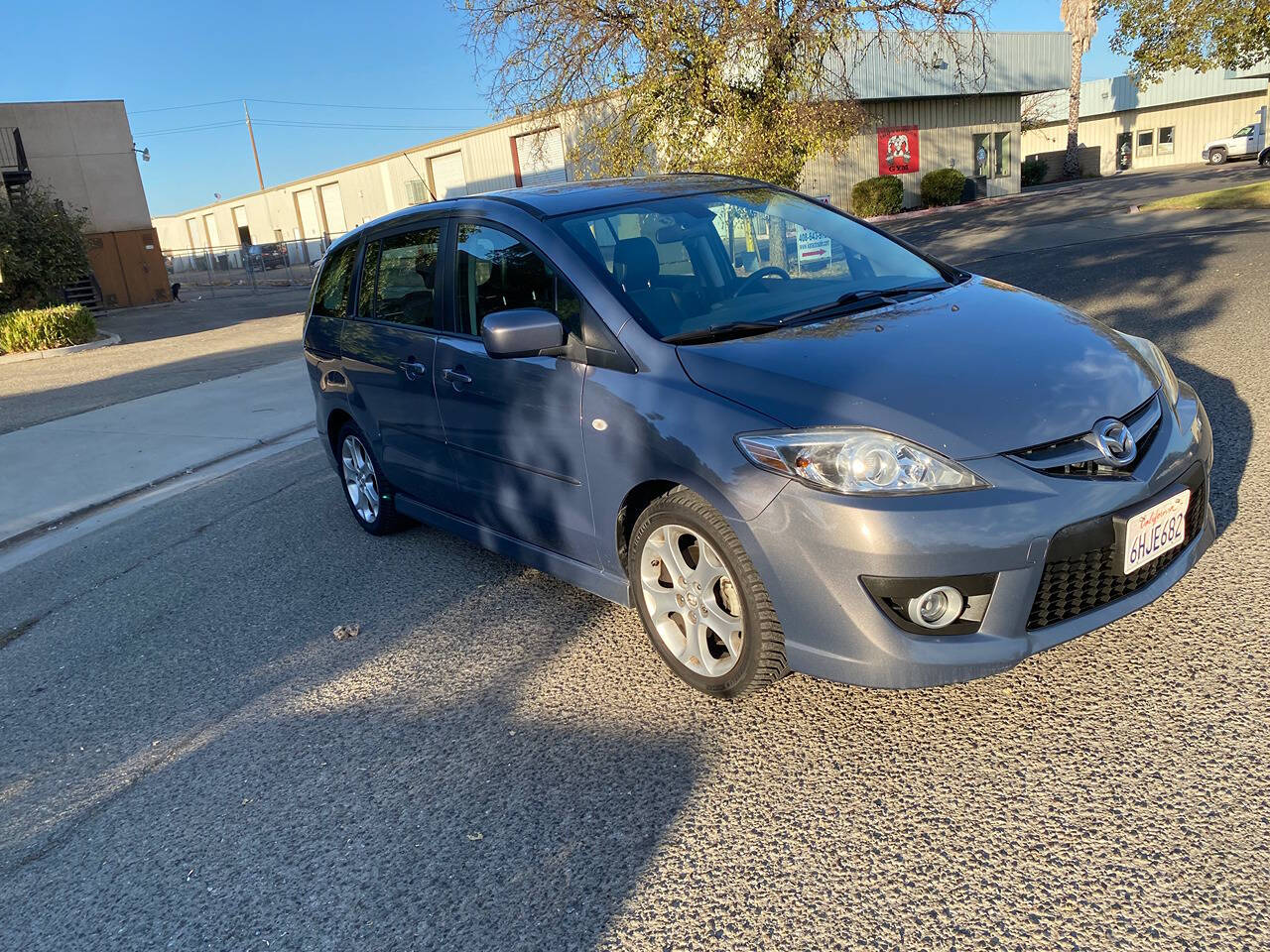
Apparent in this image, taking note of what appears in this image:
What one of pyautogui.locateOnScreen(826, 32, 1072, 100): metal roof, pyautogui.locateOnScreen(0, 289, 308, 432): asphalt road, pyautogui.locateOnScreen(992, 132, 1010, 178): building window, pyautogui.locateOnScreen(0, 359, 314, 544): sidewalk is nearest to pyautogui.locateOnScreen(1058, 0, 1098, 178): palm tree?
pyautogui.locateOnScreen(826, 32, 1072, 100): metal roof

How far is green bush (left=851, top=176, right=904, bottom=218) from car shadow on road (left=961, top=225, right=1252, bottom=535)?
1809 cm

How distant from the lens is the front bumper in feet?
8.64

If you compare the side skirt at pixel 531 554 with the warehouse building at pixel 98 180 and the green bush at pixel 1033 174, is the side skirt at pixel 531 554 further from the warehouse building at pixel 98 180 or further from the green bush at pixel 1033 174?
the green bush at pixel 1033 174

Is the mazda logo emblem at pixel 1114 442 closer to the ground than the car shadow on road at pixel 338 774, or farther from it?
farther from it

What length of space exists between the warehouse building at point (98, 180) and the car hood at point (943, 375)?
108ft

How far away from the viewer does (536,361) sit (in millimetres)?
3689

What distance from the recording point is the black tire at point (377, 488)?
17.2 feet

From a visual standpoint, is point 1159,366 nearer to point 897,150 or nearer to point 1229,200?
point 1229,200

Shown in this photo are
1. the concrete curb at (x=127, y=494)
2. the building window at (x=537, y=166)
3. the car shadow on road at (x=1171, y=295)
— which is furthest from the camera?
the building window at (x=537, y=166)

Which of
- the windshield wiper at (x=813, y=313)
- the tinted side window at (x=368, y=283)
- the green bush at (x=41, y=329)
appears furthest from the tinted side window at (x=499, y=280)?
the green bush at (x=41, y=329)

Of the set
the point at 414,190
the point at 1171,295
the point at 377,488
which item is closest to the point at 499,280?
the point at 377,488

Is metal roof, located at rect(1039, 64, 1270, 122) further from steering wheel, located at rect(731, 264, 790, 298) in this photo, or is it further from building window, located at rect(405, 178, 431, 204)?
steering wheel, located at rect(731, 264, 790, 298)

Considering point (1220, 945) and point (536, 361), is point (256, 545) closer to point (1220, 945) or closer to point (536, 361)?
point (536, 361)

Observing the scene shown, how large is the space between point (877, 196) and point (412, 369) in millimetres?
30921
